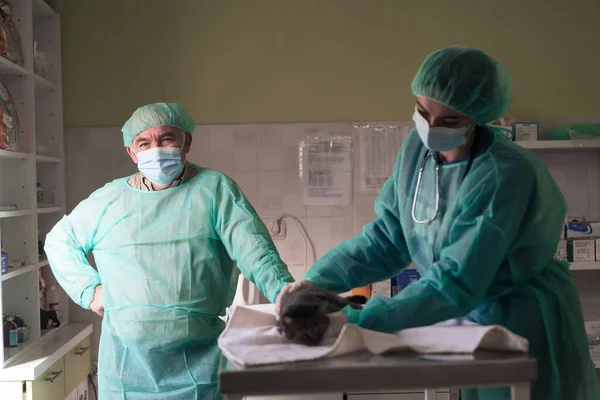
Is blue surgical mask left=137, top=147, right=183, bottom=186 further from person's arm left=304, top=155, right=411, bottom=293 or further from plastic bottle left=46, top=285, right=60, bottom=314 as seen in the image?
plastic bottle left=46, top=285, right=60, bottom=314

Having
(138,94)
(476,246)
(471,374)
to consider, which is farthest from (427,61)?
(138,94)

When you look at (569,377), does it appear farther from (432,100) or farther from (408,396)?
(408,396)

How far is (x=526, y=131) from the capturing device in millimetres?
3303

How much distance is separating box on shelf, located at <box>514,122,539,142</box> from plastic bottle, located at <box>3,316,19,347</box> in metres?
2.53

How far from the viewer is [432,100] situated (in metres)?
1.42

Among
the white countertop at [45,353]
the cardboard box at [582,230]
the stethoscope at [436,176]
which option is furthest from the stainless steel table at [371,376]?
the cardboard box at [582,230]

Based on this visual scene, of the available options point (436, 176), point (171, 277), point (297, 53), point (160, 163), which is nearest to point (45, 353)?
point (171, 277)

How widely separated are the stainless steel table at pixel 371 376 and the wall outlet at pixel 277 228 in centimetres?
241

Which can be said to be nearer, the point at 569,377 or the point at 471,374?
the point at 471,374

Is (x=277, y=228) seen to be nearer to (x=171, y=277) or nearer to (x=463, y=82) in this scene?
(x=171, y=277)

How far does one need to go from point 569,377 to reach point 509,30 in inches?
98.1

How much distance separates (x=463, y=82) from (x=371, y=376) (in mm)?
670

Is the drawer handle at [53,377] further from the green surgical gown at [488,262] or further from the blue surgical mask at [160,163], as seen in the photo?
the green surgical gown at [488,262]

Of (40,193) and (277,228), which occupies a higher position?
(40,193)
